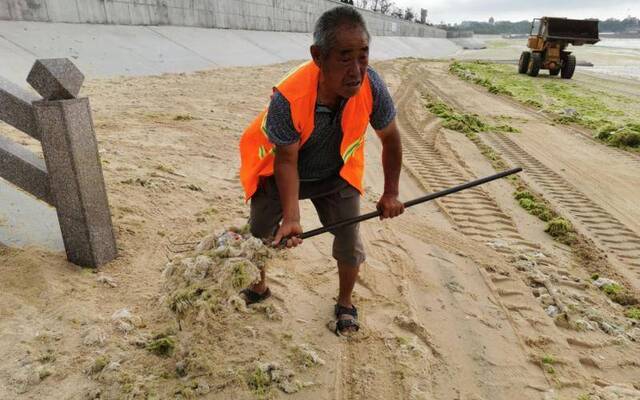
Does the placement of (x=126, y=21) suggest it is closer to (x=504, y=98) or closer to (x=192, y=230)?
(x=504, y=98)

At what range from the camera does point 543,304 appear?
2863 mm

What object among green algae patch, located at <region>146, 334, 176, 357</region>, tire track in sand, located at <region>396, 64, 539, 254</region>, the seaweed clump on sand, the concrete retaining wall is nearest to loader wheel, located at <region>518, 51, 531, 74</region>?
the concrete retaining wall

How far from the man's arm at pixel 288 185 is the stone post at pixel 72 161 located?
112 centimetres

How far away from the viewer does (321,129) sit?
6.87ft

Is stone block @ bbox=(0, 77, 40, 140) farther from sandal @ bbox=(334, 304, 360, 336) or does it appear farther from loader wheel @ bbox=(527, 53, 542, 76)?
loader wheel @ bbox=(527, 53, 542, 76)

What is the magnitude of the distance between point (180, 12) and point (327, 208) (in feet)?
46.6

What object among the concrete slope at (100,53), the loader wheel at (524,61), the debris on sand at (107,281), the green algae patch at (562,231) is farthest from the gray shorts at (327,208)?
the loader wheel at (524,61)

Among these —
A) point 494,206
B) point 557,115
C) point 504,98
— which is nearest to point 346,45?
point 494,206

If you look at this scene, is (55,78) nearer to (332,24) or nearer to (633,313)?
(332,24)

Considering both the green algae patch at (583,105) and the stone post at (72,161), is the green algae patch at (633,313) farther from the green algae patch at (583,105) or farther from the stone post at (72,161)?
the green algae patch at (583,105)

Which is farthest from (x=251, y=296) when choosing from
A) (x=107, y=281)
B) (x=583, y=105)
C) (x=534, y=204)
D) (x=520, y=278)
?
(x=583, y=105)

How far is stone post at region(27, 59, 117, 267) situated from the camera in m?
2.19

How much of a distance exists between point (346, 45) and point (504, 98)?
10.4 m

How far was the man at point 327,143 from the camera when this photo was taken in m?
1.82
